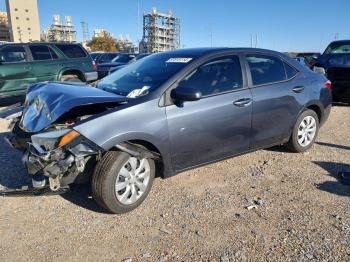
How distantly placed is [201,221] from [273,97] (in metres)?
2.17

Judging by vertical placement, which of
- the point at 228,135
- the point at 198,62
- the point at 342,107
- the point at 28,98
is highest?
the point at 198,62

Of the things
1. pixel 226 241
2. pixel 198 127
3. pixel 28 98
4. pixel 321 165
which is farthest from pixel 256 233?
pixel 28 98

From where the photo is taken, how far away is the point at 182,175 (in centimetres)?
481

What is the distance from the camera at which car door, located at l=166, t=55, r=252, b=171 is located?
4.04 meters

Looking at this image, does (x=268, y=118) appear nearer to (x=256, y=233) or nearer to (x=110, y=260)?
(x=256, y=233)

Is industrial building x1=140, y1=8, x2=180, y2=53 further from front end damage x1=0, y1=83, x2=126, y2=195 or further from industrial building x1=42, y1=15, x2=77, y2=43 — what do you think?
front end damage x1=0, y1=83, x2=126, y2=195

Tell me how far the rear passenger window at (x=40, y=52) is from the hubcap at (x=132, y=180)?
763 cm

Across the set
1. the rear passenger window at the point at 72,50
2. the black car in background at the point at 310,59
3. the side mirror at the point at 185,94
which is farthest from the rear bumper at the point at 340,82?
the rear passenger window at the point at 72,50

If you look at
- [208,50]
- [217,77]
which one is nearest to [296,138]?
[217,77]

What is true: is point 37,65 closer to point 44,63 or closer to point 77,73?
point 44,63

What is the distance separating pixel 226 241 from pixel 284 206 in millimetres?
1013

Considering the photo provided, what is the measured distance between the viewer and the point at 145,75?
4.49 meters

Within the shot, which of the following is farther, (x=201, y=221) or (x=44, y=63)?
(x=44, y=63)

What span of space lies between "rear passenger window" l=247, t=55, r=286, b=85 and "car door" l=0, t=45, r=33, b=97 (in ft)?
23.2
